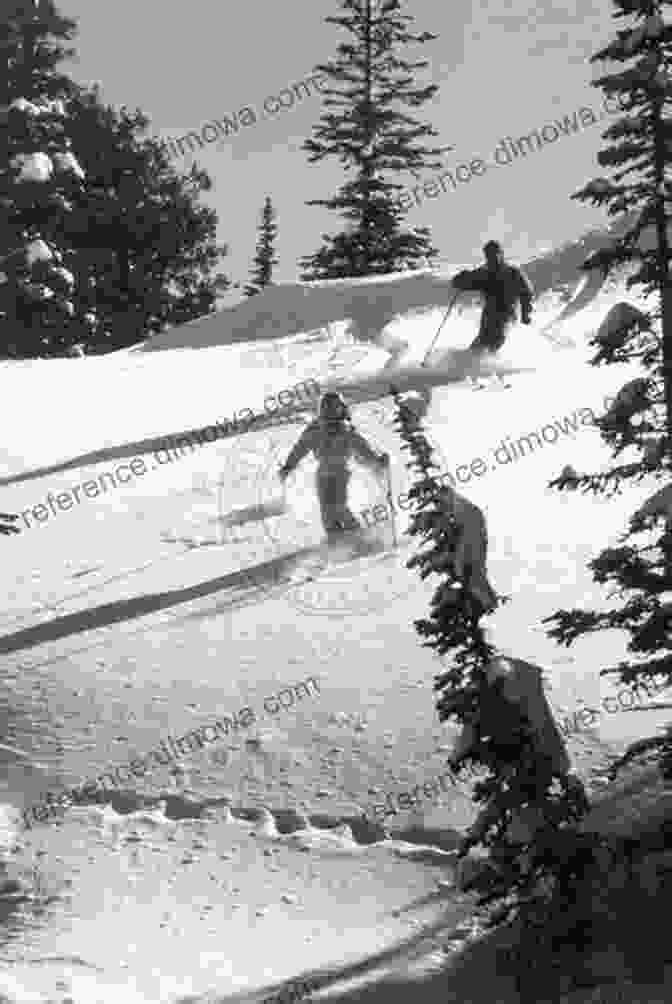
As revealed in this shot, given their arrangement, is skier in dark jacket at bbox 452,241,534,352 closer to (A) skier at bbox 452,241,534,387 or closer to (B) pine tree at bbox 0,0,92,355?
(A) skier at bbox 452,241,534,387

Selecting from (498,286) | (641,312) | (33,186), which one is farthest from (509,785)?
(33,186)

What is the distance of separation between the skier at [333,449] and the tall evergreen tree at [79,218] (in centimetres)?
1986

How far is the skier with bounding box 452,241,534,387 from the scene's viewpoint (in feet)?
62.3

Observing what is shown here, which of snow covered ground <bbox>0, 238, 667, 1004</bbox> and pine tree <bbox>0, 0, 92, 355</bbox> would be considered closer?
snow covered ground <bbox>0, 238, 667, 1004</bbox>

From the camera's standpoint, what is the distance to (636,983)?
633 centimetres

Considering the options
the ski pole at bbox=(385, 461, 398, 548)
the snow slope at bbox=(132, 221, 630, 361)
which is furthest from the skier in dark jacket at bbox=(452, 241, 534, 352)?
the ski pole at bbox=(385, 461, 398, 548)

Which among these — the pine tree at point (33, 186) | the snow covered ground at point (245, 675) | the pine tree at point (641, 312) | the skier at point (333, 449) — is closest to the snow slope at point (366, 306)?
the snow covered ground at point (245, 675)

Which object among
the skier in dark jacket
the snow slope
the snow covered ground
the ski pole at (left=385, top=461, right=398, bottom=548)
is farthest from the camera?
the snow slope

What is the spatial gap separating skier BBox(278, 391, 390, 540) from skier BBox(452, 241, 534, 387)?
7485 mm

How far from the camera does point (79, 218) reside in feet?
111

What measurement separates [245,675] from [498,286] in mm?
11528

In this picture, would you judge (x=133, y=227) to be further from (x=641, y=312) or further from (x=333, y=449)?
(x=641, y=312)

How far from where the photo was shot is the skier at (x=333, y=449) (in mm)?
12250

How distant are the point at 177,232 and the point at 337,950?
3131cm
